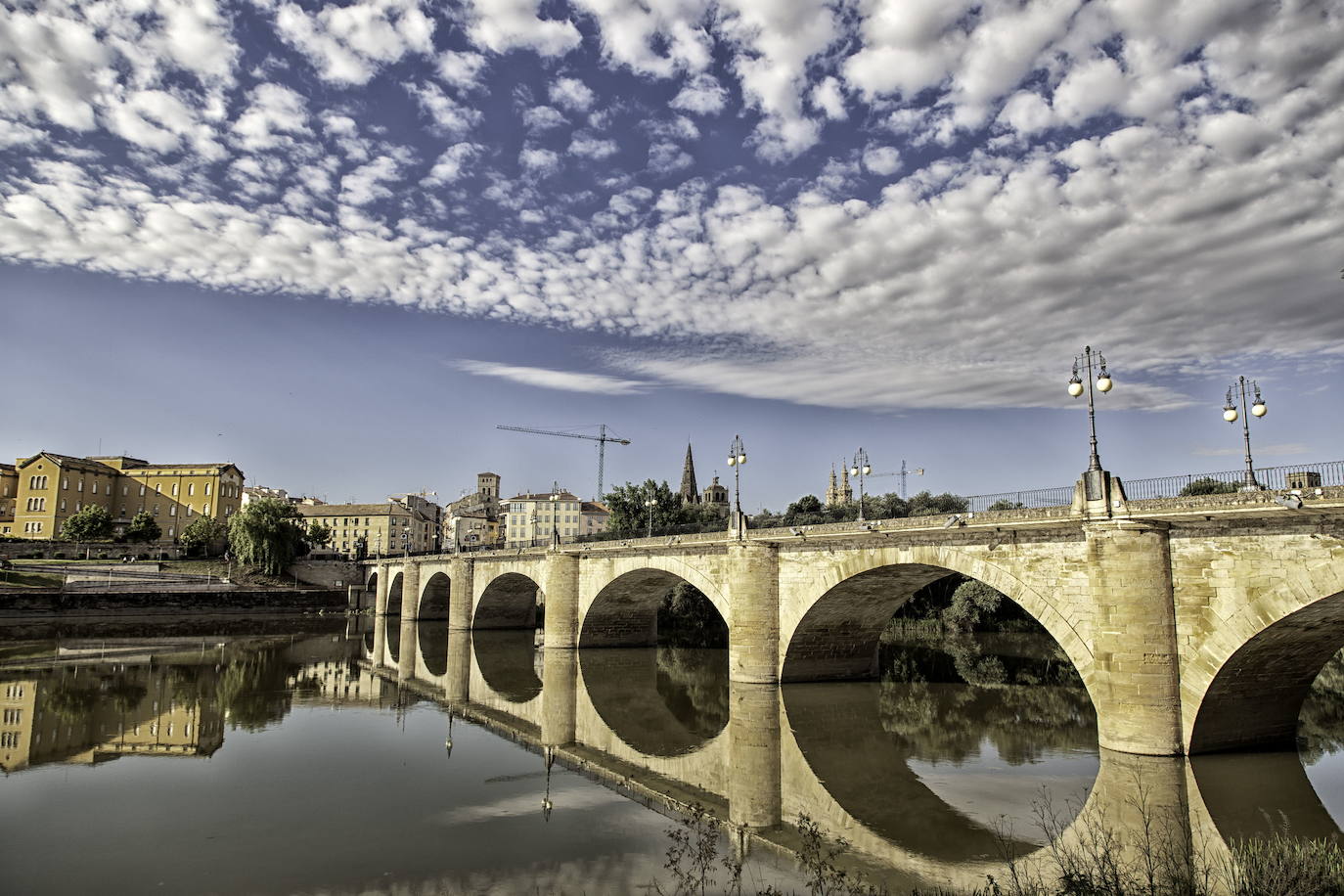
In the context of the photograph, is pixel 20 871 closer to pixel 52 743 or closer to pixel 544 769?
pixel 544 769

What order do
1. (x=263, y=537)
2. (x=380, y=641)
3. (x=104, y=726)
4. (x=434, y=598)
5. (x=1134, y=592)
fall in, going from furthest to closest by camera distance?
(x=263, y=537), (x=434, y=598), (x=380, y=641), (x=104, y=726), (x=1134, y=592)

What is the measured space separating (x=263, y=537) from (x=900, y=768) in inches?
2717

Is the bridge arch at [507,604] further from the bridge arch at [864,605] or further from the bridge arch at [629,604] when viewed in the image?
the bridge arch at [864,605]

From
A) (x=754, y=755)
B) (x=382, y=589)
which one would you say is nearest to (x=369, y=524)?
(x=382, y=589)

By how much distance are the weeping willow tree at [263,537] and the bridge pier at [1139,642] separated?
7233 centimetres

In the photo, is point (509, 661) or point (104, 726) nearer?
point (104, 726)

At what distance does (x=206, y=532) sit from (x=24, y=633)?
3640cm

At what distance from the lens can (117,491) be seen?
88.4 m

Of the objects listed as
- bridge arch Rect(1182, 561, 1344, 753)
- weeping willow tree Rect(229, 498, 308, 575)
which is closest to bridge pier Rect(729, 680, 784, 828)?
bridge arch Rect(1182, 561, 1344, 753)

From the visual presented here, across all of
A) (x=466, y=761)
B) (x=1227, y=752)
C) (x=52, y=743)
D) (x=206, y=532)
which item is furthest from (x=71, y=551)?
(x=1227, y=752)

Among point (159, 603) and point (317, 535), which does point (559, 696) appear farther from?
point (317, 535)

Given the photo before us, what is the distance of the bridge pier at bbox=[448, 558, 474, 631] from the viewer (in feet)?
156

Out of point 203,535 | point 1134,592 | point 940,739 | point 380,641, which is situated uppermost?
point 203,535

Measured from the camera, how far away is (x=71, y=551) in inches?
2918
